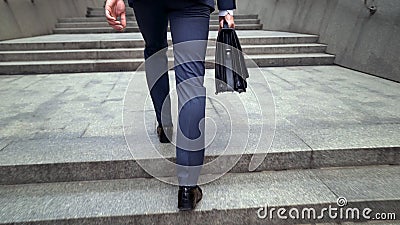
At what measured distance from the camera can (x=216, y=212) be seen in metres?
1.71

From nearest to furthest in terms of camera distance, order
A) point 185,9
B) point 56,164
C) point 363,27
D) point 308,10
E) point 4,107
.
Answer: point 185,9 < point 56,164 < point 4,107 < point 363,27 < point 308,10

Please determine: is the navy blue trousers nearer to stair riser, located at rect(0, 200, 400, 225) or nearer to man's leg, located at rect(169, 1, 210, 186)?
man's leg, located at rect(169, 1, 210, 186)

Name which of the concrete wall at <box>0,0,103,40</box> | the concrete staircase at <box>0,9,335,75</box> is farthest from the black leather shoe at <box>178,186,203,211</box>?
the concrete wall at <box>0,0,103,40</box>

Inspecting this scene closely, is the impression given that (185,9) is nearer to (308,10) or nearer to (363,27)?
(363,27)

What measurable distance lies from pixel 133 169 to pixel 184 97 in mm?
752

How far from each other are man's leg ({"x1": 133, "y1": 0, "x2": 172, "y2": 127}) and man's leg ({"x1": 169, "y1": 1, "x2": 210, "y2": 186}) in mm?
166

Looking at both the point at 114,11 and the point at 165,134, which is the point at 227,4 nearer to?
the point at 114,11

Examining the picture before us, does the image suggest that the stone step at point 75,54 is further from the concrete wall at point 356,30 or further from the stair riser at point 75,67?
the concrete wall at point 356,30

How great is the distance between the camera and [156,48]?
6.24ft

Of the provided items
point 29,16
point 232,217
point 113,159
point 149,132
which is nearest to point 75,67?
point 149,132

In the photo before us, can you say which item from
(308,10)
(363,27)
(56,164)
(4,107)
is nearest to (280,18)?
(308,10)

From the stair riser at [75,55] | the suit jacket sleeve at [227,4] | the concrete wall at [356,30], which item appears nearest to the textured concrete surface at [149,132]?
the concrete wall at [356,30]

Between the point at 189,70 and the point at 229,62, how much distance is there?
265mm

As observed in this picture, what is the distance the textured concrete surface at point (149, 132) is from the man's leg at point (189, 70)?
53cm
